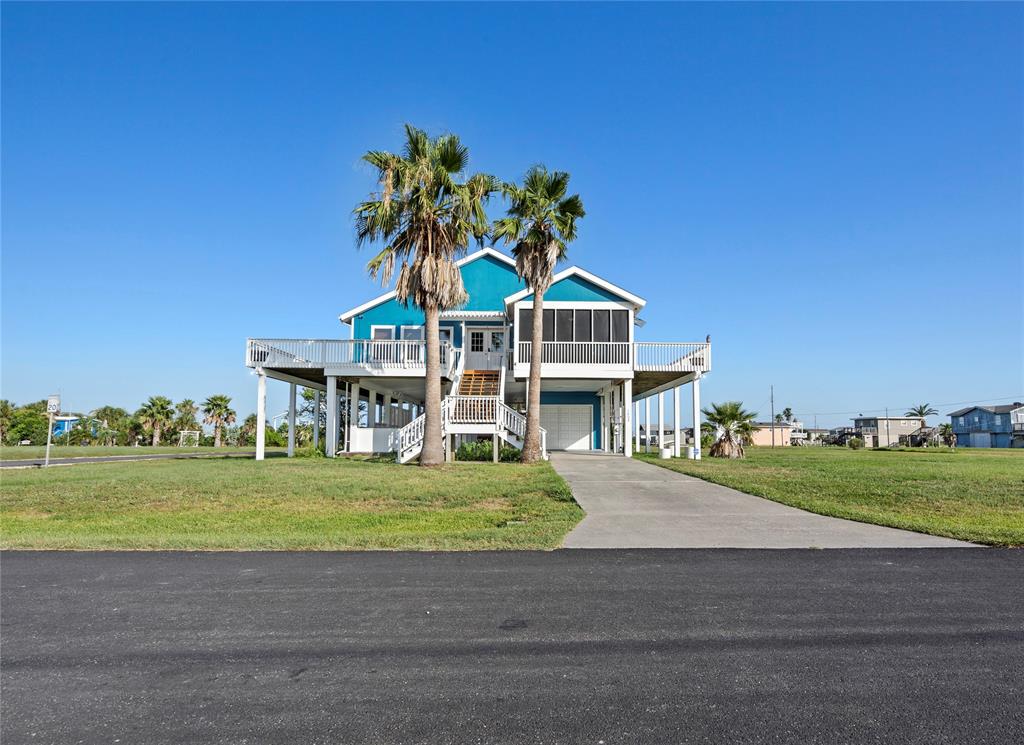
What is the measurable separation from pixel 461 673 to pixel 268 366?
1928 centimetres

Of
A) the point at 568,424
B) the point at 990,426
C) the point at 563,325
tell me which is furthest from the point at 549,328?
the point at 990,426

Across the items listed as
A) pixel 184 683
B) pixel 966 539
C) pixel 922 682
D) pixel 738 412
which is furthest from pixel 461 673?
pixel 738 412

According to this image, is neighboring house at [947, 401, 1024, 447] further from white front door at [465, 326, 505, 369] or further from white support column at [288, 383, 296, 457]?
white support column at [288, 383, 296, 457]

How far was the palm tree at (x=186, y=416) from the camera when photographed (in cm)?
5197

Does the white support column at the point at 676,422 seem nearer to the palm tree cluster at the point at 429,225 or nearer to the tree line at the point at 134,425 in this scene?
the palm tree cluster at the point at 429,225

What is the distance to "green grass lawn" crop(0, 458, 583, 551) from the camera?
24.3 ft

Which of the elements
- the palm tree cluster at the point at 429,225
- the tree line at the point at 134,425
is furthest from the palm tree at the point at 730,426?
the tree line at the point at 134,425

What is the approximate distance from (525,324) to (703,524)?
1591 centimetres

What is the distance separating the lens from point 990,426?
7656 centimetres

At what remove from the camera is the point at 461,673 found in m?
3.52

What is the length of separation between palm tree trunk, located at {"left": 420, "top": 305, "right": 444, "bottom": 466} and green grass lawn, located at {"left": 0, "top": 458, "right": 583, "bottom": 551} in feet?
3.62

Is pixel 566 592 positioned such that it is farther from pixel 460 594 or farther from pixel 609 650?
pixel 609 650

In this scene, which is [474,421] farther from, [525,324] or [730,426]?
[730,426]

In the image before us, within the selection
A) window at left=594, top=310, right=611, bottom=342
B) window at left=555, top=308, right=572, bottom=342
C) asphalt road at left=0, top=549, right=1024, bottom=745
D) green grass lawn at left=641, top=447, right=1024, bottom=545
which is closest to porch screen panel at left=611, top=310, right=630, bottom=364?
window at left=594, top=310, right=611, bottom=342
